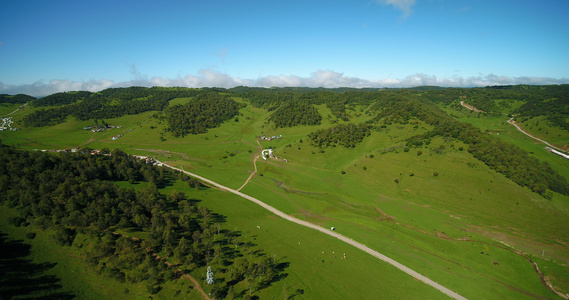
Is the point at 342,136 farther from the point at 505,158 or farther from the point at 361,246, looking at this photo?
the point at 361,246

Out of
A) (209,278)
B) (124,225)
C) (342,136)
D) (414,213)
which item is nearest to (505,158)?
(414,213)

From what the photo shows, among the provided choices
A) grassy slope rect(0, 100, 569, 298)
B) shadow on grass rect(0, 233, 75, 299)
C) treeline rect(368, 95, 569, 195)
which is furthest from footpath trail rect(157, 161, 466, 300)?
treeline rect(368, 95, 569, 195)

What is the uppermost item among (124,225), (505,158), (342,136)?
(342,136)

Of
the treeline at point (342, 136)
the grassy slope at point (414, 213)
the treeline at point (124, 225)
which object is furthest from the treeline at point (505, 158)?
the treeline at point (124, 225)

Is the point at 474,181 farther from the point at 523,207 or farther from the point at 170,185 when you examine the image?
the point at 170,185

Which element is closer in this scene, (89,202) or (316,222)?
(89,202)

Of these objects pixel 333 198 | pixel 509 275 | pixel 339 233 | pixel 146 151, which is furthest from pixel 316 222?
pixel 146 151
